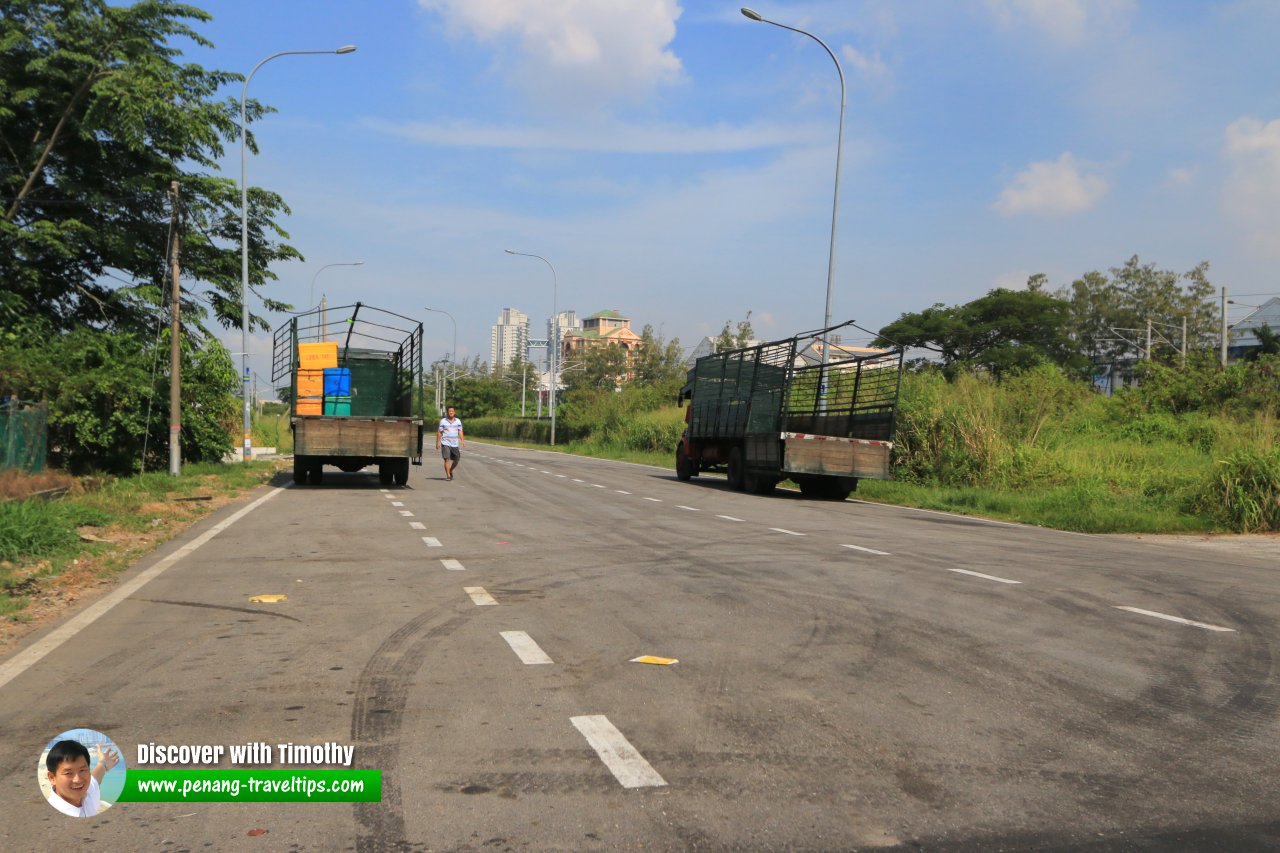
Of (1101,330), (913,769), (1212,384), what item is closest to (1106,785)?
(913,769)

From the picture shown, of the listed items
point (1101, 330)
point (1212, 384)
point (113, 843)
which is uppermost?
point (1101, 330)

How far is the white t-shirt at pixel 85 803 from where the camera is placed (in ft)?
12.7

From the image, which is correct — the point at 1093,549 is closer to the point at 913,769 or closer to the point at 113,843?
the point at 913,769

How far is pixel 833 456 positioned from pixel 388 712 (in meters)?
17.0

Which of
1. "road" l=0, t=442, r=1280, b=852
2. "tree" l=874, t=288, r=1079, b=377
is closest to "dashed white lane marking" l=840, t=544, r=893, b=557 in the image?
"road" l=0, t=442, r=1280, b=852

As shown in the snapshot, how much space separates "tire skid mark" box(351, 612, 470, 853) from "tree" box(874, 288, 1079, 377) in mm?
60946

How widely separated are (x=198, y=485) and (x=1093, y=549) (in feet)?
53.6

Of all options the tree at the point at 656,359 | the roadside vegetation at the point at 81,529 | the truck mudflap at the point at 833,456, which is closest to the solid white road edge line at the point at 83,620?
the roadside vegetation at the point at 81,529

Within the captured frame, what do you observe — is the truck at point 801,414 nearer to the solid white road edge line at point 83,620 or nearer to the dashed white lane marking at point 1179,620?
the solid white road edge line at point 83,620

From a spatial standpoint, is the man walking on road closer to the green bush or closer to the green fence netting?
the green fence netting

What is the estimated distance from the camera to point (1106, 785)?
4.21m

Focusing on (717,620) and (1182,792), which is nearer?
(1182,792)

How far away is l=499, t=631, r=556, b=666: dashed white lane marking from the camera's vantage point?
6.26 m

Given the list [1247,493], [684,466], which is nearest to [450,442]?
[684,466]
